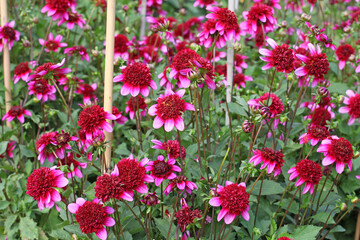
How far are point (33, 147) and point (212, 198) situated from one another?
1148mm

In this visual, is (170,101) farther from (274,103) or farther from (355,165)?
(355,165)

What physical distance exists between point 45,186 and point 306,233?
3.33ft

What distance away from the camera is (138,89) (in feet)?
4.73

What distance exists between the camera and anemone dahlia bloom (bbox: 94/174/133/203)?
1.18 m

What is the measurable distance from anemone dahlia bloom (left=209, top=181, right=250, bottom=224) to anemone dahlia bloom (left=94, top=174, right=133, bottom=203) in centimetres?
31

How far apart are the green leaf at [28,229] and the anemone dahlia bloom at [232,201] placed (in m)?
0.97

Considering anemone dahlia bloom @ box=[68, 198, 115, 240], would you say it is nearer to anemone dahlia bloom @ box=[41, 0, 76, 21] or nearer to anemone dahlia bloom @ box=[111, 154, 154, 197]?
anemone dahlia bloom @ box=[111, 154, 154, 197]

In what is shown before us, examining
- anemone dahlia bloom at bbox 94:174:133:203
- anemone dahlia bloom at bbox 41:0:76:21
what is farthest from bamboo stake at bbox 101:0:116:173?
anemone dahlia bloom at bbox 41:0:76:21

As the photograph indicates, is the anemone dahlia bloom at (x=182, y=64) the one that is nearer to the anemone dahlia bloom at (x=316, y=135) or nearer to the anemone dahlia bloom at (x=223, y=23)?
the anemone dahlia bloom at (x=223, y=23)

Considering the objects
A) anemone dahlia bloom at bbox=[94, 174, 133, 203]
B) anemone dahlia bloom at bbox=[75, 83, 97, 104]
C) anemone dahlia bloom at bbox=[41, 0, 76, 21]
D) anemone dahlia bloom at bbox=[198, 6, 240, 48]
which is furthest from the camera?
anemone dahlia bloom at bbox=[75, 83, 97, 104]

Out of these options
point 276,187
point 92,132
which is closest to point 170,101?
point 92,132

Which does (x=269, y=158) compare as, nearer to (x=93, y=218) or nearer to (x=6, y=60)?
(x=93, y=218)

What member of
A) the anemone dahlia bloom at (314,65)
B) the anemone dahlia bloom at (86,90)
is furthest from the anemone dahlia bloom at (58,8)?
the anemone dahlia bloom at (314,65)

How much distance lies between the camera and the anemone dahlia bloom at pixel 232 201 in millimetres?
1264
